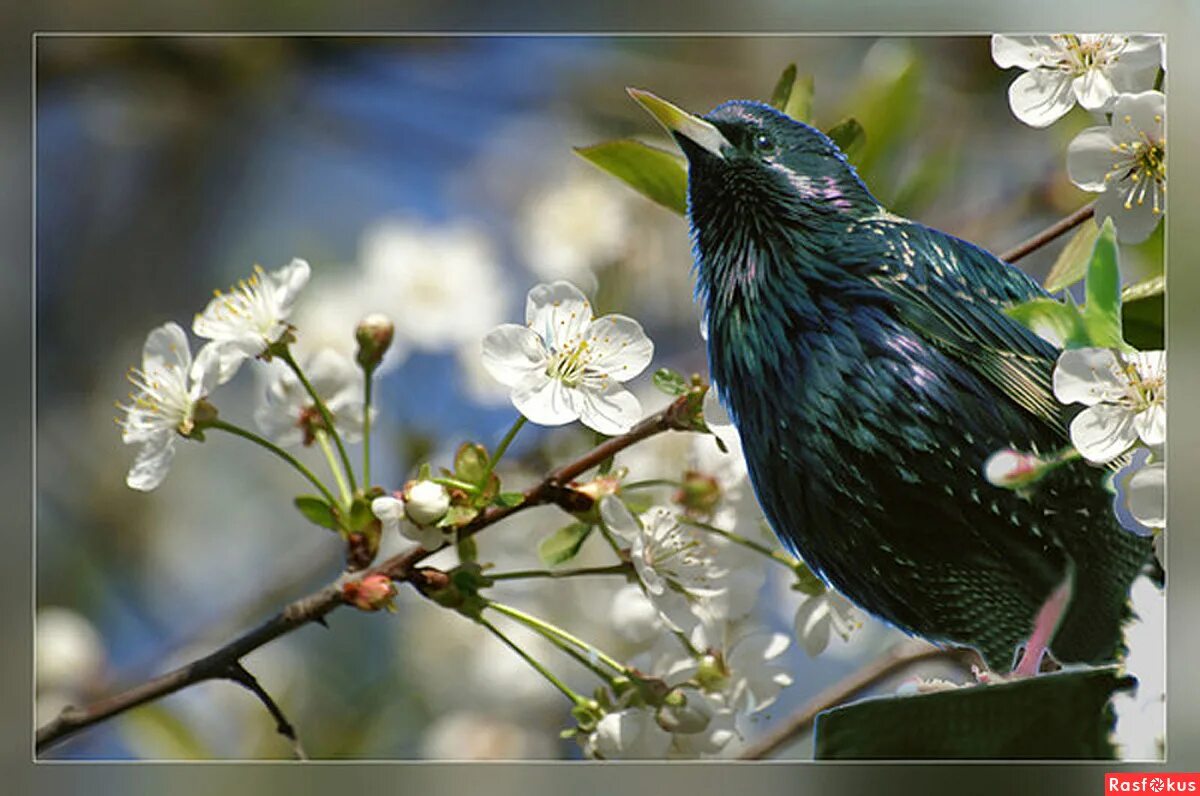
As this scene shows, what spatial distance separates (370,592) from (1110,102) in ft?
2.79

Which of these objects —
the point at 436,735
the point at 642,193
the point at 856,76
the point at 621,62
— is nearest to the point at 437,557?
the point at 436,735

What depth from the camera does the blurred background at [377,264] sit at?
3.71 ft

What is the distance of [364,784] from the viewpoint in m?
1.16

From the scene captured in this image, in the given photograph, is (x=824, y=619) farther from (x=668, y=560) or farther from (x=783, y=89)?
(x=783, y=89)

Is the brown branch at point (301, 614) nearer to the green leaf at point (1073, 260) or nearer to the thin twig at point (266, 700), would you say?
the thin twig at point (266, 700)

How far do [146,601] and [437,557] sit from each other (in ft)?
0.97

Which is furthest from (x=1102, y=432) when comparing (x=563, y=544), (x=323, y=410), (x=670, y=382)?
(x=323, y=410)

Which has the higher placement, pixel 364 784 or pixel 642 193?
pixel 642 193

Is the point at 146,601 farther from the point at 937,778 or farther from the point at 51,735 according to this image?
the point at 937,778

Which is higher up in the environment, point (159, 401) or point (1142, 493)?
point (159, 401)

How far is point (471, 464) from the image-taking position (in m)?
1.09

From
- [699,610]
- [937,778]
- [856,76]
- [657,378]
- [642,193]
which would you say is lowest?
[937,778]

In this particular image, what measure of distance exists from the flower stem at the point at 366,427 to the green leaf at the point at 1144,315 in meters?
0.73

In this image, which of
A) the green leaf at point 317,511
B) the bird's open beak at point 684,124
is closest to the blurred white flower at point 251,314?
the green leaf at point 317,511
